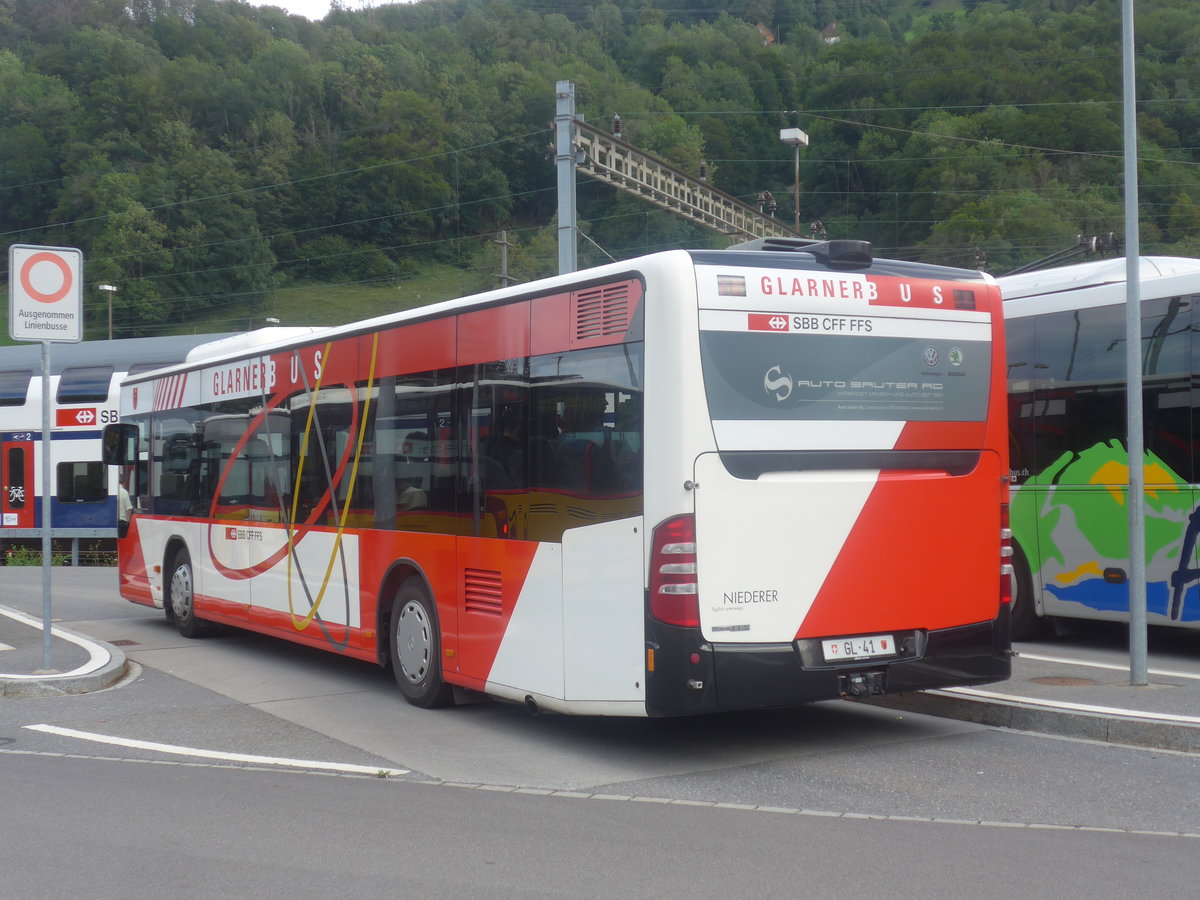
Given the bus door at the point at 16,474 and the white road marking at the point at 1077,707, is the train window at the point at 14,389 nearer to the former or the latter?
the bus door at the point at 16,474

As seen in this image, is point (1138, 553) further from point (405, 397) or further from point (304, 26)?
point (304, 26)

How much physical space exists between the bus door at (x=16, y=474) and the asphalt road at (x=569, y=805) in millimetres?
20408

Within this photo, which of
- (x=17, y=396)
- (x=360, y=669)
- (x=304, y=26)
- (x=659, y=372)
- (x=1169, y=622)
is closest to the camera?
(x=659, y=372)

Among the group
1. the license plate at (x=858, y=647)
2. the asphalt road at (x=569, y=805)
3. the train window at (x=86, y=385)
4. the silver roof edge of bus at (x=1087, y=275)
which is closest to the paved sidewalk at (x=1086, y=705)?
the asphalt road at (x=569, y=805)

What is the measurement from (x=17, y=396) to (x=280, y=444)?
19.6 metres

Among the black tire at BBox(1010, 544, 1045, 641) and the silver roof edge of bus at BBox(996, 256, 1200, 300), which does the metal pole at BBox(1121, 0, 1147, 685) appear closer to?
the silver roof edge of bus at BBox(996, 256, 1200, 300)

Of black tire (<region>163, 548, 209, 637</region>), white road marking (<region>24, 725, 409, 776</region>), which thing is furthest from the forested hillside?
white road marking (<region>24, 725, 409, 776</region>)

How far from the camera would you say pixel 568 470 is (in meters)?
7.64

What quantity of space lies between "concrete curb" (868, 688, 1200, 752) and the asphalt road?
13 centimetres

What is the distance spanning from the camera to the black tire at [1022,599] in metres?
12.2

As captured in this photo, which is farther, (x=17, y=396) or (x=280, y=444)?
(x=17, y=396)

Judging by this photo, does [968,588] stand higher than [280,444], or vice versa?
[280,444]

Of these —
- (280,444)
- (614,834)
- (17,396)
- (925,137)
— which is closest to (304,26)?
(925,137)

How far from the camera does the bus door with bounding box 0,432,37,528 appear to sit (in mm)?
28641
